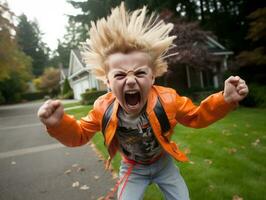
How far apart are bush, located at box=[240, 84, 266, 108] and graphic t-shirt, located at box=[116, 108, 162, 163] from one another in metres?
11.3

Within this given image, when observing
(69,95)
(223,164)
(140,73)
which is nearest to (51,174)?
(223,164)

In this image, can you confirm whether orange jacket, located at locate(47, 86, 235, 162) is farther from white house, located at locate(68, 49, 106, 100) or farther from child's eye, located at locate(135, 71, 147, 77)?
white house, located at locate(68, 49, 106, 100)

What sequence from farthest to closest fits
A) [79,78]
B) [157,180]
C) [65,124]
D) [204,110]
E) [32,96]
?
[32,96]
[79,78]
[157,180]
[204,110]
[65,124]

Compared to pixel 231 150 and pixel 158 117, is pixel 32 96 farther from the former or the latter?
pixel 158 117

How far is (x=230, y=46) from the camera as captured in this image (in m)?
22.0

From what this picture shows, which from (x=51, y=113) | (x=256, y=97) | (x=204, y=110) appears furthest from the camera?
(x=256, y=97)

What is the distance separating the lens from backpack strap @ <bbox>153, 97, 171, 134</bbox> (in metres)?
2.09

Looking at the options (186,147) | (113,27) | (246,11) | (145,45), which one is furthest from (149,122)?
(246,11)

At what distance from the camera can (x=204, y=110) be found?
6.99 feet

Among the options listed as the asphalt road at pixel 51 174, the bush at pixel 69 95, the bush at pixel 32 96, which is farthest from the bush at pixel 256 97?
the bush at pixel 32 96

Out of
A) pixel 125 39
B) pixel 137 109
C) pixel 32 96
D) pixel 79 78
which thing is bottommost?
pixel 32 96

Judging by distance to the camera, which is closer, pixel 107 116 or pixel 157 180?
pixel 107 116

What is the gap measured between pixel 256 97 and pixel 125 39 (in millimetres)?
11965

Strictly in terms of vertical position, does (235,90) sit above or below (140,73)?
below
